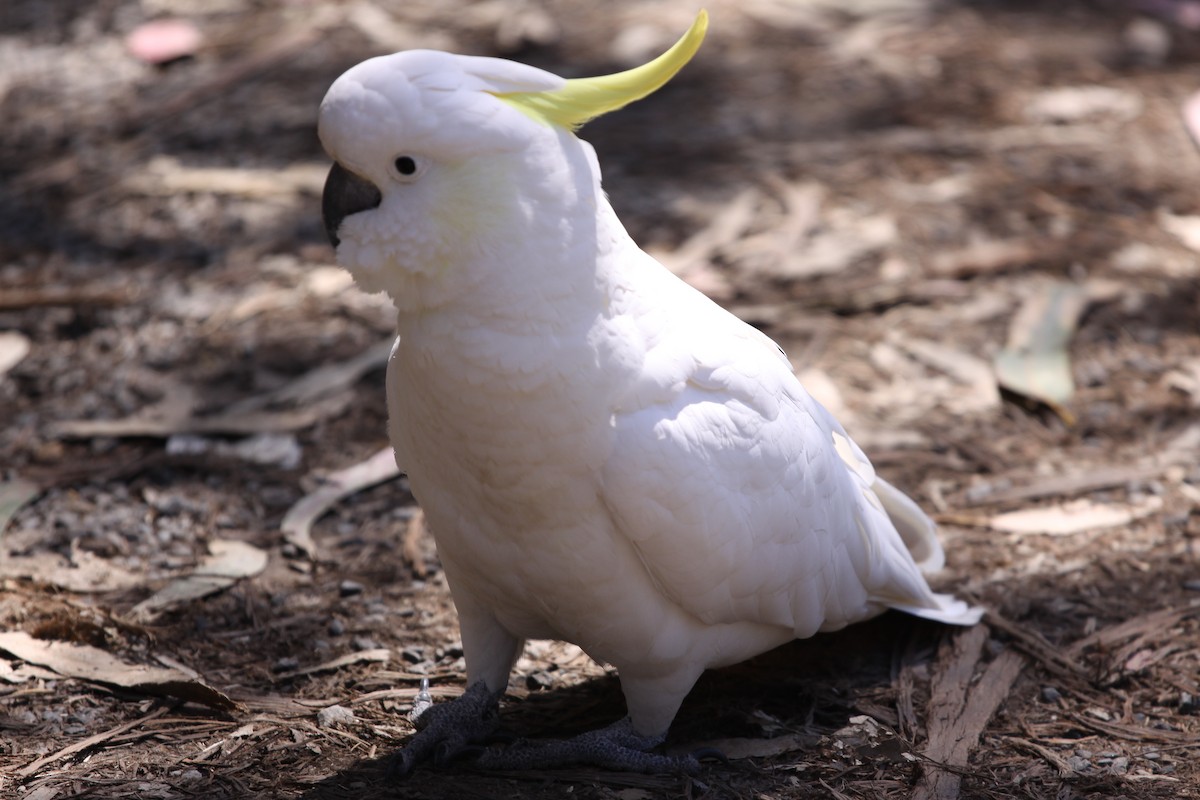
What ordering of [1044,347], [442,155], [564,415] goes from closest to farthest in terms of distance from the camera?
1. [442,155]
2. [564,415]
3. [1044,347]

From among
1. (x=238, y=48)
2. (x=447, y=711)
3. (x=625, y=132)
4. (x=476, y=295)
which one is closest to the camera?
(x=476, y=295)

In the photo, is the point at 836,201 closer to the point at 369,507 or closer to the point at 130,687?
the point at 369,507

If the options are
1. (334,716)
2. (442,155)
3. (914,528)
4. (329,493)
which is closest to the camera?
(442,155)

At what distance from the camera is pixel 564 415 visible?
1.93 meters

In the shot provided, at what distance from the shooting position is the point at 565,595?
6.88 feet

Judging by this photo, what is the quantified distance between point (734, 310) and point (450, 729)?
6.58 ft

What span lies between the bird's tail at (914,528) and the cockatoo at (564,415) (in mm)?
294

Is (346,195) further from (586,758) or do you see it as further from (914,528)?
(914,528)

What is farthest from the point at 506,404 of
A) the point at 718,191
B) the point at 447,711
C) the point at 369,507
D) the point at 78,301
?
Answer: the point at 718,191

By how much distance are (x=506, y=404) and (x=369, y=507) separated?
4.54 ft

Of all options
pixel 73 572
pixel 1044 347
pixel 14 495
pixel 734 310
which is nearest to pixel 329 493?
pixel 73 572

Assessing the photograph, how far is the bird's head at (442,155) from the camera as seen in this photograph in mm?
1827

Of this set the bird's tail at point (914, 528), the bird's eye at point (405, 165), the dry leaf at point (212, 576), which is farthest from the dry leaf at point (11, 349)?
the bird's tail at point (914, 528)

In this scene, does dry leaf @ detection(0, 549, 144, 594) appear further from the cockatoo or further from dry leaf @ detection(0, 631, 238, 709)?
the cockatoo
